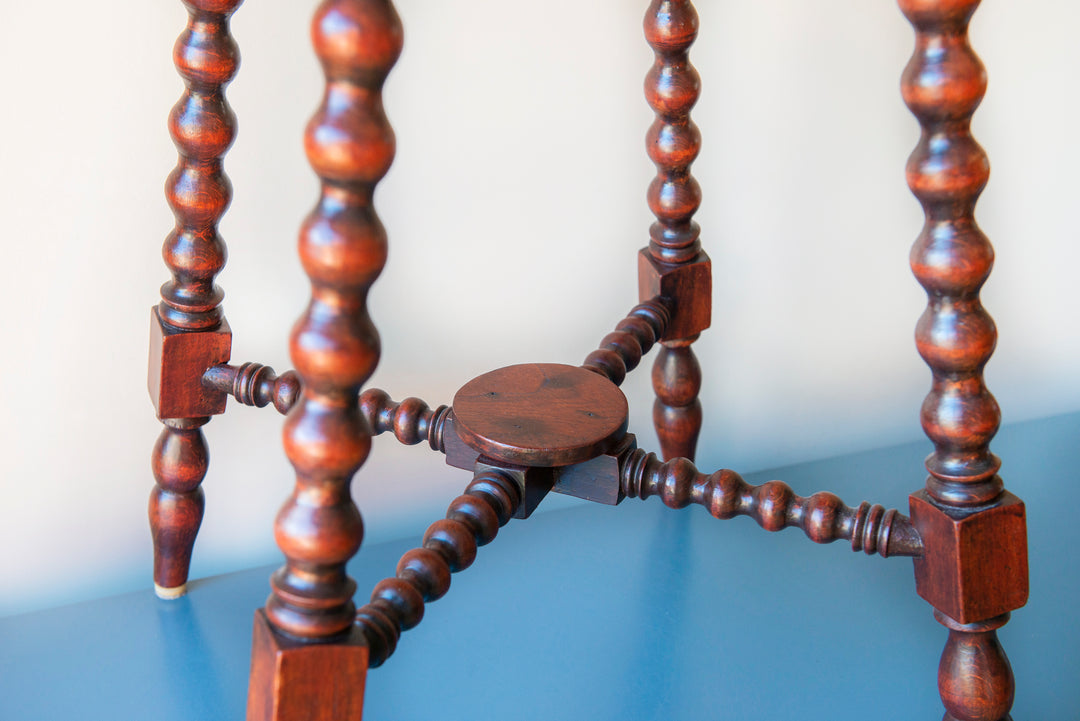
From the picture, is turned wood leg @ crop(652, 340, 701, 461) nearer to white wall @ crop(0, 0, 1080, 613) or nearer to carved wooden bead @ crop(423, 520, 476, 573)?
white wall @ crop(0, 0, 1080, 613)

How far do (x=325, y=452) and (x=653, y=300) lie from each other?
0.59m

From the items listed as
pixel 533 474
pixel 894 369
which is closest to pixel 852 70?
pixel 894 369

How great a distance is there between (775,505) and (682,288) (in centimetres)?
34

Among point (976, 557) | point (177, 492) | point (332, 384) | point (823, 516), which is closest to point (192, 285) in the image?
point (177, 492)

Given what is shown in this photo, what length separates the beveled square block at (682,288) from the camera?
1.14 metres

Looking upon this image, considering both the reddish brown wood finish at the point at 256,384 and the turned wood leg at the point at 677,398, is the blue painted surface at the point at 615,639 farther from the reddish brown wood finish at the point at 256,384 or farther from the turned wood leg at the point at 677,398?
the reddish brown wood finish at the point at 256,384

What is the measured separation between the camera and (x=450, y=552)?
79cm

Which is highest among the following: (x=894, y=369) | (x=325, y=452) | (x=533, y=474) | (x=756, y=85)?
(x=756, y=85)

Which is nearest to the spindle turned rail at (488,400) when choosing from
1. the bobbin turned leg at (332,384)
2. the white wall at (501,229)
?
the bobbin turned leg at (332,384)

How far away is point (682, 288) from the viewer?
115cm

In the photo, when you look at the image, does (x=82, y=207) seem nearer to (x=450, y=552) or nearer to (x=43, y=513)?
(x=43, y=513)

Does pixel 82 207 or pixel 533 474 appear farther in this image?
pixel 82 207

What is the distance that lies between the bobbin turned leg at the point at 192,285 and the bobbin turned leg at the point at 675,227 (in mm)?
395

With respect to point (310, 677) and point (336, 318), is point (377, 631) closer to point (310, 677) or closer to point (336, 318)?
point (310, 677)
